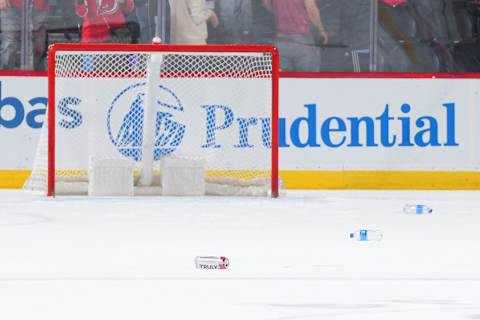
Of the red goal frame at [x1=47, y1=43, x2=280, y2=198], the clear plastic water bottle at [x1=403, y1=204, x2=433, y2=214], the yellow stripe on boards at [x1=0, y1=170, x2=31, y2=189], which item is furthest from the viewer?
the yellow stripe on boards at [x1=0, y1=170, x2=31, y2=189]

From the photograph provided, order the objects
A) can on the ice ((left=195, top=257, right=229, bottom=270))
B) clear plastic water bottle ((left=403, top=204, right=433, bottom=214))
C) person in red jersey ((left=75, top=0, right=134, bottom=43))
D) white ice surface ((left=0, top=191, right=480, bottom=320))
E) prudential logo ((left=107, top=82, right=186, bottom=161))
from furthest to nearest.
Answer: person in red jersey ((left=75, top=0, right=134, bottom=43)) < prudential logo ((left=107, top=82, right=186, bottom=161)) < clear plastic water bottle ((left=403, top=204, right=433, bottom=214)) < can on the ice ((left=195, top=257, right=229, bottom=270)) < white ice surface ((left=0, top=191, right=480, bottom=320))

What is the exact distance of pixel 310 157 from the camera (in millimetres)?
8539

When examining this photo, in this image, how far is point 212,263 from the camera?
11.8 ft

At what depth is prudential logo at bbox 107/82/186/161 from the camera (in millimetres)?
8078

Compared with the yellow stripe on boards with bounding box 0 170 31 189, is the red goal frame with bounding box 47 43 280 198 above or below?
above

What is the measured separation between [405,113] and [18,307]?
20.2 ft

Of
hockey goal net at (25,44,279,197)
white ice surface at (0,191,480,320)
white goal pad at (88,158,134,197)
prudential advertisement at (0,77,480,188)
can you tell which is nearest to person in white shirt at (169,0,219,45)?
hockey goal net at (25,44,279,197)

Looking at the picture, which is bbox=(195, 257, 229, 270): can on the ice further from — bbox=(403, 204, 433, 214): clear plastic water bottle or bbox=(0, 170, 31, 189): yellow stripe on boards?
bbox=(0, 170, 31, 189): yellow stripe on boards

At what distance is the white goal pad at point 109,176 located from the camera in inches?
297

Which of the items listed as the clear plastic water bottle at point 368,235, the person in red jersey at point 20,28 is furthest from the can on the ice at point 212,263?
the person in red jersey at point 20,28

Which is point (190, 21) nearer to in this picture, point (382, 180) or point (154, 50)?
point (154, 50)

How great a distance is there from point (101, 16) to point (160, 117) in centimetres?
97

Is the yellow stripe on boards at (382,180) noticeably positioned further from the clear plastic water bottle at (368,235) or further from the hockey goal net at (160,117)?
the clear plastic water bottle at (368,235)

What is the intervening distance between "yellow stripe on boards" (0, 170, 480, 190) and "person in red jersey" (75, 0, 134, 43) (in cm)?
192
